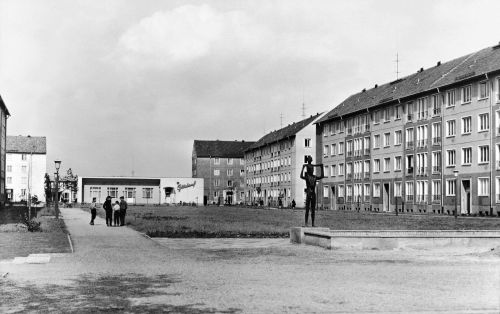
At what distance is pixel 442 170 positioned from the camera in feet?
180

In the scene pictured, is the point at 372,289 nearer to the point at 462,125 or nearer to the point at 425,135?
the point at 462,125

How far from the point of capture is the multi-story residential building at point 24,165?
405 feet

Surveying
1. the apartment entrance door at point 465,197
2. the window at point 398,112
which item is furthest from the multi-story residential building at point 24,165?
the apartment entrance door at point 465,197

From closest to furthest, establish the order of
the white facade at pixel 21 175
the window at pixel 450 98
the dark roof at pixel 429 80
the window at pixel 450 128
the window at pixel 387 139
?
the dark roof at pixel 429 80 → the window at pixel 450 128 → the window at pixel 450 98 → the window at pixel 387 139 → the white facade at pixel 21 175

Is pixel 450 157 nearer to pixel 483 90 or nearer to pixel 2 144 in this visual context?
pixel 483 90

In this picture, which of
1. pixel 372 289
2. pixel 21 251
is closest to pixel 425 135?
pixel 21 251

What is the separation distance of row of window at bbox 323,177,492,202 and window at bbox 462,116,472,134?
13.0 feet

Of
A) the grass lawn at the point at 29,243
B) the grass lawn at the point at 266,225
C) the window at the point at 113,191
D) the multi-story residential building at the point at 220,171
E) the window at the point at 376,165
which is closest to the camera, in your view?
the grass lawn at the point at 29,243

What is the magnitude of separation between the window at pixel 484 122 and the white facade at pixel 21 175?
89584 millimetres

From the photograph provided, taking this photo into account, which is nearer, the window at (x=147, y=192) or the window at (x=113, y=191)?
the window at (x=113, y=191)

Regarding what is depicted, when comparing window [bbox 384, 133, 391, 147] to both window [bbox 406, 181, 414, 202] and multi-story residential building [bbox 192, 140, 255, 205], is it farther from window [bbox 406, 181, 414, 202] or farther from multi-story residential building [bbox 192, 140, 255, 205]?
multi-story residential building [bbox 192, 140, 255, 205]

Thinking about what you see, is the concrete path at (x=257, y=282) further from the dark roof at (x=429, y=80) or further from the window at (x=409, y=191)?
the window at (x=409, y=191)

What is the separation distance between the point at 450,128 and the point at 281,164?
1885 inches

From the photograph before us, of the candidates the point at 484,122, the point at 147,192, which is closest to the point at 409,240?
the point at 484,122
